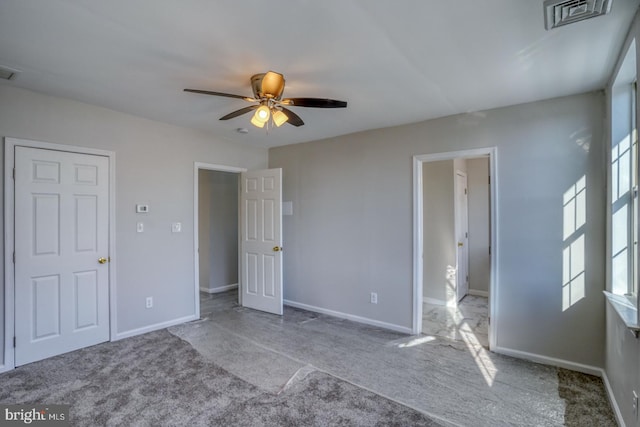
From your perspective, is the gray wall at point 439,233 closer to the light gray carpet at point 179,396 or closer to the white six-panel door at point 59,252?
the light gray carpet at point 179,396

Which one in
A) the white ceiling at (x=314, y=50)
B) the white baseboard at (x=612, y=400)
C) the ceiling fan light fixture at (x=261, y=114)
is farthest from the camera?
the ceiling fan light fixture at (x=261, y=114)

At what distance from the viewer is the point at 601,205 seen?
8.84 ft

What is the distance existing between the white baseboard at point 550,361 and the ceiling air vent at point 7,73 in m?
4.87

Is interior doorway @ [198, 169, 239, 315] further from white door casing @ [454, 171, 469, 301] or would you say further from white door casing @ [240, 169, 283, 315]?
white door casing @ [454, 171, 469, 301]

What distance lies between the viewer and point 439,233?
4.90 meters

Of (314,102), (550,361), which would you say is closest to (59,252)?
(314,102)

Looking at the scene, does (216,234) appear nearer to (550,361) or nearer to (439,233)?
(439,233)

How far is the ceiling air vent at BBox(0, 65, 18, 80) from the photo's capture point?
7.89 ft

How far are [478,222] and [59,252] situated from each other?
5.87 metres

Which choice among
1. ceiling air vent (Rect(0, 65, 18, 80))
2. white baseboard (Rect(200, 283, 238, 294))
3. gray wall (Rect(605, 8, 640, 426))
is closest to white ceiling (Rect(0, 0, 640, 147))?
ceiling air vent (Rect(0, 65, 18, 80))

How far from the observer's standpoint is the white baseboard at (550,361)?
272 centimetres

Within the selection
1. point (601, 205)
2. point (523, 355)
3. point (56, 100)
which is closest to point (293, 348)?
point (523, 355)

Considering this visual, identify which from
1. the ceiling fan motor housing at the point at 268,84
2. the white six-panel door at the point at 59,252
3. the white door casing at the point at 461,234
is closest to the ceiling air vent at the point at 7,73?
the white six-panel door at the point at 59,252

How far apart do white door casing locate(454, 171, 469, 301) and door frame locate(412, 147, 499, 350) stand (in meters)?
1.49
